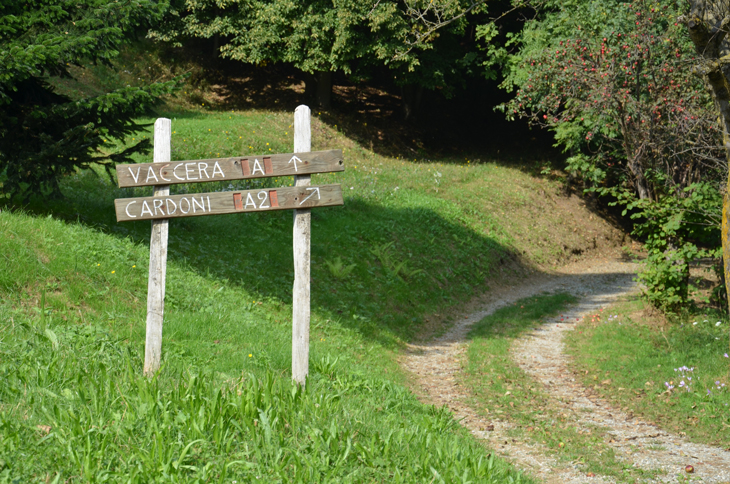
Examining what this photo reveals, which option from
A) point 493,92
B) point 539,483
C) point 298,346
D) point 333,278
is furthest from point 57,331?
point 493,92

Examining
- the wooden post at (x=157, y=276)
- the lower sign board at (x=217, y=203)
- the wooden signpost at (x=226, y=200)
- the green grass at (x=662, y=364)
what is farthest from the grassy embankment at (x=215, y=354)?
the green grass at (x=662, y=364)

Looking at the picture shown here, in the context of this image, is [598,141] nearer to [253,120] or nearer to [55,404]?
[253,120]

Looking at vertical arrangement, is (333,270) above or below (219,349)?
above

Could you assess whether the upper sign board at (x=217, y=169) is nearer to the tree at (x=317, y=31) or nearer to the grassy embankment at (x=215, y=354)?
the grassy embankment at (x=215, y=354)

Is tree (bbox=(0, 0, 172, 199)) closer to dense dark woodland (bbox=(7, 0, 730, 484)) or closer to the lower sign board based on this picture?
dense dark woodland (bbox=(7, 0, 730, 484))

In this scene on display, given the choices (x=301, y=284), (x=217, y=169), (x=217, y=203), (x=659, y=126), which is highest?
(x=659, y=126)

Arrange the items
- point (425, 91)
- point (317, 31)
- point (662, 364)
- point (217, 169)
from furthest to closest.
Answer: point (425, 91)
point (317, 31)
point (662, 364)
point (217, 169)

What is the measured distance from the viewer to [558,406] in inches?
306

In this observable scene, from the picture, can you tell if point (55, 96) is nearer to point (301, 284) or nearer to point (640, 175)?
point (301, 284)

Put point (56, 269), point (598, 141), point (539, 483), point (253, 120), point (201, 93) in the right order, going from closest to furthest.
A: point (539, 483)
point (56, 269)
point (598, 141)
point (253, 120)
point (201, 93)

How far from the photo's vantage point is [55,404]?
172 inches

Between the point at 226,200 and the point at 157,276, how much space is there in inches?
39.8

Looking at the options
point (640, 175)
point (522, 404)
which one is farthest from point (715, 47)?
point (640, 175)

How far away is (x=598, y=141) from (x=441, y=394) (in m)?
15.1
